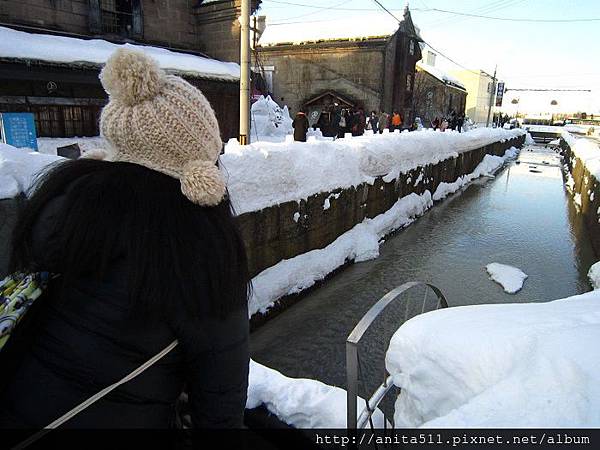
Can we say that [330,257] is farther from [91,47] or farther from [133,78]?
[91,47]

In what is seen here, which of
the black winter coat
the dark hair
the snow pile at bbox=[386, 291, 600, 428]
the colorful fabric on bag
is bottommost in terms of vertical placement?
the snow pile at bbox=[386, 291, 600, 428]

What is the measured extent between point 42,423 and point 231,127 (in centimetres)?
1353

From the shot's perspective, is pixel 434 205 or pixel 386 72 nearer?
pixel 434 205

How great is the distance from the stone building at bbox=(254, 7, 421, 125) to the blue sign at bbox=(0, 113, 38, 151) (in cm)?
1861

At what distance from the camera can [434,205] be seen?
12.8m

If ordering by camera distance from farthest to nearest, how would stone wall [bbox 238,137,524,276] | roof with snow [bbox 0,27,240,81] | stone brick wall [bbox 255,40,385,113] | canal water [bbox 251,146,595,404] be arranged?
stone brick wall [bbox 255,40,385,113] → roof with snow [bbox 0,27,240,81] → stone wall [bbox 238,137,524,276] → canal water [bbox 251,146,595,404]

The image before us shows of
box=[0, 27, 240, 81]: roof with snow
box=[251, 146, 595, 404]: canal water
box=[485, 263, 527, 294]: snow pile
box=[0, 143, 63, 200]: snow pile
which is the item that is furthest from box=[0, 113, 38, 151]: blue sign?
box=[485, 263, 527, 294]: snow pile

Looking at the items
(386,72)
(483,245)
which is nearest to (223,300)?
(483,245)

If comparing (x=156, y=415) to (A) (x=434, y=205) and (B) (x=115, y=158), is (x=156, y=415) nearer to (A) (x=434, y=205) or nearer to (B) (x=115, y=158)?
(B) (x=115, y=158)

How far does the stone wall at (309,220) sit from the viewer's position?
5.38 meters

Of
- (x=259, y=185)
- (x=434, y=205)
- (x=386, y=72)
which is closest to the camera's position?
(x=259, y=185)

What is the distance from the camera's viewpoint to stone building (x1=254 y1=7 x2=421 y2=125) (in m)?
22.1

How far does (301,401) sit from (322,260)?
14.8ft

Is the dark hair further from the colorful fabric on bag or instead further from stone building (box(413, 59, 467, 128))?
stone building (box(413, 59, 467, 128))
